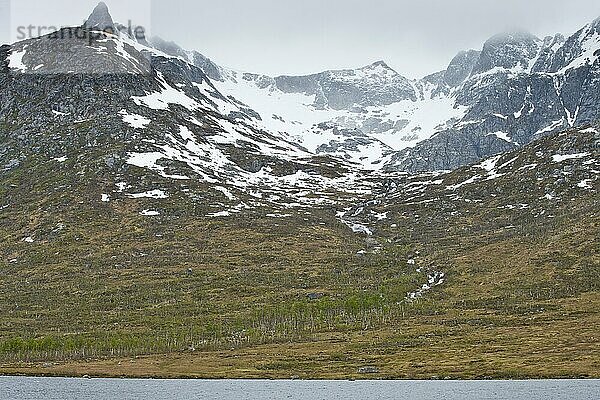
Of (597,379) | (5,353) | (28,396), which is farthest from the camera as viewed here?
(5,353)

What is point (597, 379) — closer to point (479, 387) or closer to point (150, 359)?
point (479, 387)

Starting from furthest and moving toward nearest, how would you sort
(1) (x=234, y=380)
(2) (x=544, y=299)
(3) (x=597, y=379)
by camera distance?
(2) (x=544, y=299)
(1) (x=234, y=380)
(3) (x=597, y=379)

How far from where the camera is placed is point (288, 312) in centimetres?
19975

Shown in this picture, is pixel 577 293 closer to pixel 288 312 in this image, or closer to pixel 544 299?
pixel 544 299

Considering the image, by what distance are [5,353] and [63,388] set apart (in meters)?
56.2

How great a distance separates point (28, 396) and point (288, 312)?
9638 centimetres

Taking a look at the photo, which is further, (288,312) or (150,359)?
(288,312)

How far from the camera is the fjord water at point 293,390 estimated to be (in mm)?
108875

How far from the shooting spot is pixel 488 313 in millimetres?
191375

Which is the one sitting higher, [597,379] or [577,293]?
[577,293]

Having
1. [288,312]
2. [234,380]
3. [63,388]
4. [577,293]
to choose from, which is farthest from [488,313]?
[63,388]

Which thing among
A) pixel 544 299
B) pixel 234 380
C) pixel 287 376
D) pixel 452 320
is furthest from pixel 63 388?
pixel 544 299

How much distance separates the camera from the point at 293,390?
120312 mm

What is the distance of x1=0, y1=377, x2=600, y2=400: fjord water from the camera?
10888cm
